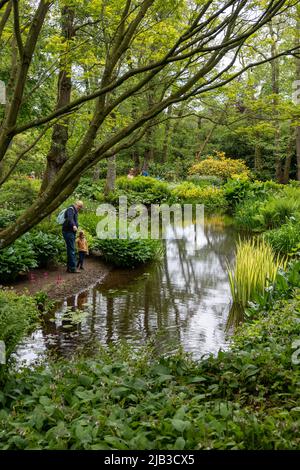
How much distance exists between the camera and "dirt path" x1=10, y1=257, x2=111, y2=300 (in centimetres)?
874

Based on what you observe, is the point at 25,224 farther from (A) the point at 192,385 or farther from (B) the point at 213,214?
(B) the point at 213,214

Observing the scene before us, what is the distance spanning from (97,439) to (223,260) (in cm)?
939

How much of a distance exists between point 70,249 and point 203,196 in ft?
45.9

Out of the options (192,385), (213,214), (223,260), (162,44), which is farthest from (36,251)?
(213,214)

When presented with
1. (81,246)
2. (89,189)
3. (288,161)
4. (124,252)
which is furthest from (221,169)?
(81,246)

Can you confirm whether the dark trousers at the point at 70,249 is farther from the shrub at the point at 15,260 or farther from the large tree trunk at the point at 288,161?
the large tree trunk at the point at 288,161

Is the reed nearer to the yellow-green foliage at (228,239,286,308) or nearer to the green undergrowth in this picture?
the yellow-green foliage at (228,239,286,308)

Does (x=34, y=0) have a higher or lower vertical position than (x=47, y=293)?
higher

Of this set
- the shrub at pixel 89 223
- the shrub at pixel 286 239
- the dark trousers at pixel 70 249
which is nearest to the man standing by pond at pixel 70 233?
the dark trousers at pixel 70 249

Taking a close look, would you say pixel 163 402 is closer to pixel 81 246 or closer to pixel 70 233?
pixel 70 233

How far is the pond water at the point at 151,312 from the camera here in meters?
6.34

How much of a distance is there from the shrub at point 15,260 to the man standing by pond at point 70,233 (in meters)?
0.86

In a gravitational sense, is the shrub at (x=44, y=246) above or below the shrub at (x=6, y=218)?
below

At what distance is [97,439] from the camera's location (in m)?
2.77
